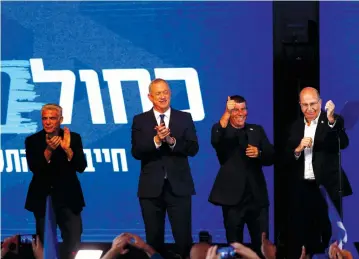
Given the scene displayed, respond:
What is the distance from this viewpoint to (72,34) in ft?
34.5

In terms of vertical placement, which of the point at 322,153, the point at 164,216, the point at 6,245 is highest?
the point at 322,153

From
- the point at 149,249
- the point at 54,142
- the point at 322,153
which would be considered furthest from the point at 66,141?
the point at 322,153

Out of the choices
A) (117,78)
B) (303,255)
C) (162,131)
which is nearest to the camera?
(162,131)

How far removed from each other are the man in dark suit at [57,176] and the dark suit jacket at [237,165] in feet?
3.68

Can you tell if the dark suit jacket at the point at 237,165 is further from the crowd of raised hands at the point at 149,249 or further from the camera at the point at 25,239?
the camera at the point at 25,239

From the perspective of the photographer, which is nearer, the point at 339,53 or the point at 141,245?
the point at 141,245

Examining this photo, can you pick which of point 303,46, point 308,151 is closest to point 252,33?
point 303,46

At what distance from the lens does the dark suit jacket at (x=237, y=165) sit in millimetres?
9961

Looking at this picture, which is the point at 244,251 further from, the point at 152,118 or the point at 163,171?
the point at 152,118

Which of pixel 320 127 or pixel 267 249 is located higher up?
pixel 320 127

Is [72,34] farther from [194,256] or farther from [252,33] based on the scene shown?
[194,256]

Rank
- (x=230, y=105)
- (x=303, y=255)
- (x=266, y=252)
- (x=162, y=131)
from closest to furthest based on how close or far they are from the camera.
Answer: (x=162, y=131), (x=303, y=255), (x=230, y=105), (x=266, y=252)

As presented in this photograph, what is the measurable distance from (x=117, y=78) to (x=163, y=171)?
986mm

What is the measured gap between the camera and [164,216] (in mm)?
10102
